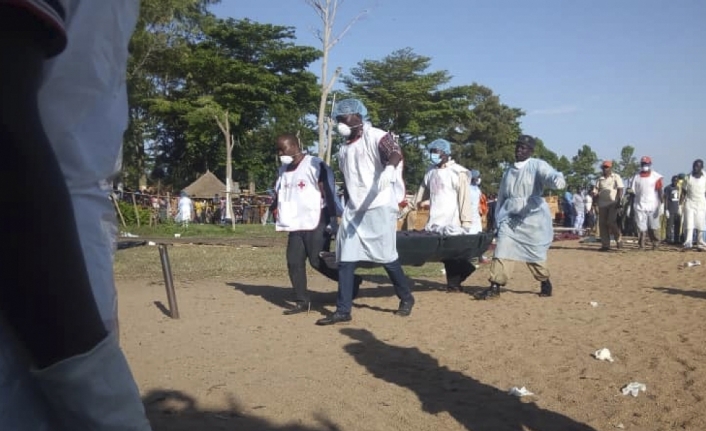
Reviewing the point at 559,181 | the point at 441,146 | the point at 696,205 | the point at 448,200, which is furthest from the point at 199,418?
the point at 696,205

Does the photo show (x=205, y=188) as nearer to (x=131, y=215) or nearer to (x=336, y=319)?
(x=131, y=215)

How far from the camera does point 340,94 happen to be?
5472 cm

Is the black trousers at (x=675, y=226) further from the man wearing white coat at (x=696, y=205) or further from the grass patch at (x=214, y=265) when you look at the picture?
the grass patch at (x=214, y=265)

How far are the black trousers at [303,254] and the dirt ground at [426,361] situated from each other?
0.30 meters

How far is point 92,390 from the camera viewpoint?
3.28 feet

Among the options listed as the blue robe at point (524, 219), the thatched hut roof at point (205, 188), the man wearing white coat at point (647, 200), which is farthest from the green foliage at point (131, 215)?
the blue robe at point (524, 219)

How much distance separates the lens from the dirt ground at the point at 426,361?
372 cm

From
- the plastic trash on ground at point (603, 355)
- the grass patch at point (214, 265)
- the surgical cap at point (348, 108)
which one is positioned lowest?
the grass patch at point (214, 265)

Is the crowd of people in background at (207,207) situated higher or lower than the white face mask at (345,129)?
lower

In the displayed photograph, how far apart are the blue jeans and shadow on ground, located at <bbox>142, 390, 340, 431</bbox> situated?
96.6 inches

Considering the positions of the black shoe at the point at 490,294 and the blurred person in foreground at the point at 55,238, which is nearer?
the blurred person in foreground at the point at 55,238

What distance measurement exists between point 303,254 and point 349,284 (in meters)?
0.93

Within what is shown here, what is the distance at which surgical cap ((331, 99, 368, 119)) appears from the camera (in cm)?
666

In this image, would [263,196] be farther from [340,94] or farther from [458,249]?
[458,249]
